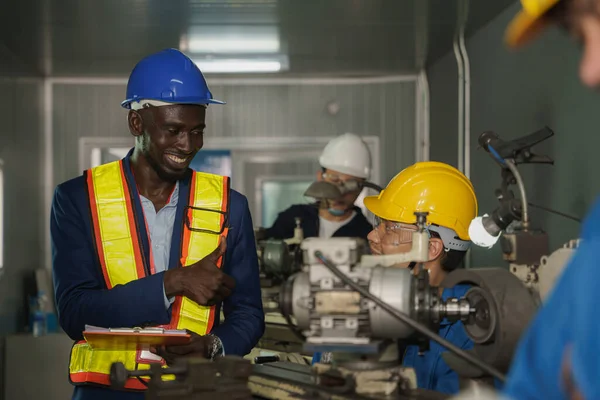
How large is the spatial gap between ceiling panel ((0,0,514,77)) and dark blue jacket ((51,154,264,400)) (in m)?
2.92

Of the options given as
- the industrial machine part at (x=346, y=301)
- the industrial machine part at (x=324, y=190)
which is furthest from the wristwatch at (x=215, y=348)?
the industrial machine part at (x=324, y=190)

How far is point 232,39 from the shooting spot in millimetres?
6648

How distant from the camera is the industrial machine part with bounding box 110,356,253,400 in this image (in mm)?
1950

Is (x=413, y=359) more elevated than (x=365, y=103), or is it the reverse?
(x=365, y=103)

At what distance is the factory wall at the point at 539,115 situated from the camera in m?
4.22

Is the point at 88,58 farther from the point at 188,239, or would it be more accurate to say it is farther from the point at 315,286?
the point at 315,286

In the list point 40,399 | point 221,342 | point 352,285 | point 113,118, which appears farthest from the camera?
point 113,118

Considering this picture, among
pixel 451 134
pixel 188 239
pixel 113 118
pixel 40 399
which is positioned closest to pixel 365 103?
pixel 451 134

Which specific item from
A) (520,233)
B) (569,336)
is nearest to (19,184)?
(520,233)

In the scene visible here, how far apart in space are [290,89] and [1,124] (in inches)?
101

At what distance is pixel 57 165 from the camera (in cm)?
805

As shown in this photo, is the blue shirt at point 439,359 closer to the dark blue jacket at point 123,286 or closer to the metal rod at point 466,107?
the dark blue jacket at point 123,286

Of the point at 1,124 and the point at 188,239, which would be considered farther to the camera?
the point at 1,124

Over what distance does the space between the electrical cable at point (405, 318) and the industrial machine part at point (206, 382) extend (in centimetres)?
31
